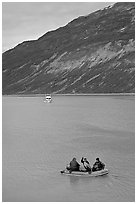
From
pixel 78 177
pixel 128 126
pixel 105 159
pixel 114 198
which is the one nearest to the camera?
pixel 114 198

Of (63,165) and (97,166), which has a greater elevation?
(97,166)

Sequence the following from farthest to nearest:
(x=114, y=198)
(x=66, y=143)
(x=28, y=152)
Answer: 1. (x=66, y=143)
2. (x=28, y=152)
3. (x=114, y=198)

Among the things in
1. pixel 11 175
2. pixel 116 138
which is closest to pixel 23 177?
pixel 11 175

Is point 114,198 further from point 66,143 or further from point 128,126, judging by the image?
point 128,126

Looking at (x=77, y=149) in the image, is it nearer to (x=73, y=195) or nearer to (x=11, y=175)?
(x=11, y=175)

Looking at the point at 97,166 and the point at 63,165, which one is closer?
the point at 97,166

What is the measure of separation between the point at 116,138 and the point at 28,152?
14.3 m

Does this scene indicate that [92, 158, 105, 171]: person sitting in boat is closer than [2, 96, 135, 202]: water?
No

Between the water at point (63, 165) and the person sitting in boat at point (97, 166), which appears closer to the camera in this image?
the water at point (63, 165)

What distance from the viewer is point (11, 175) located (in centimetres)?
3103

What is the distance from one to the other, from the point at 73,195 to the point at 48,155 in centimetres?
1432

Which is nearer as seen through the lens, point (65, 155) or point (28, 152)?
point (65, 155)

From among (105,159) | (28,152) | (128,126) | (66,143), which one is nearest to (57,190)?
(105,159)

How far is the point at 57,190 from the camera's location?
26.3 metres
